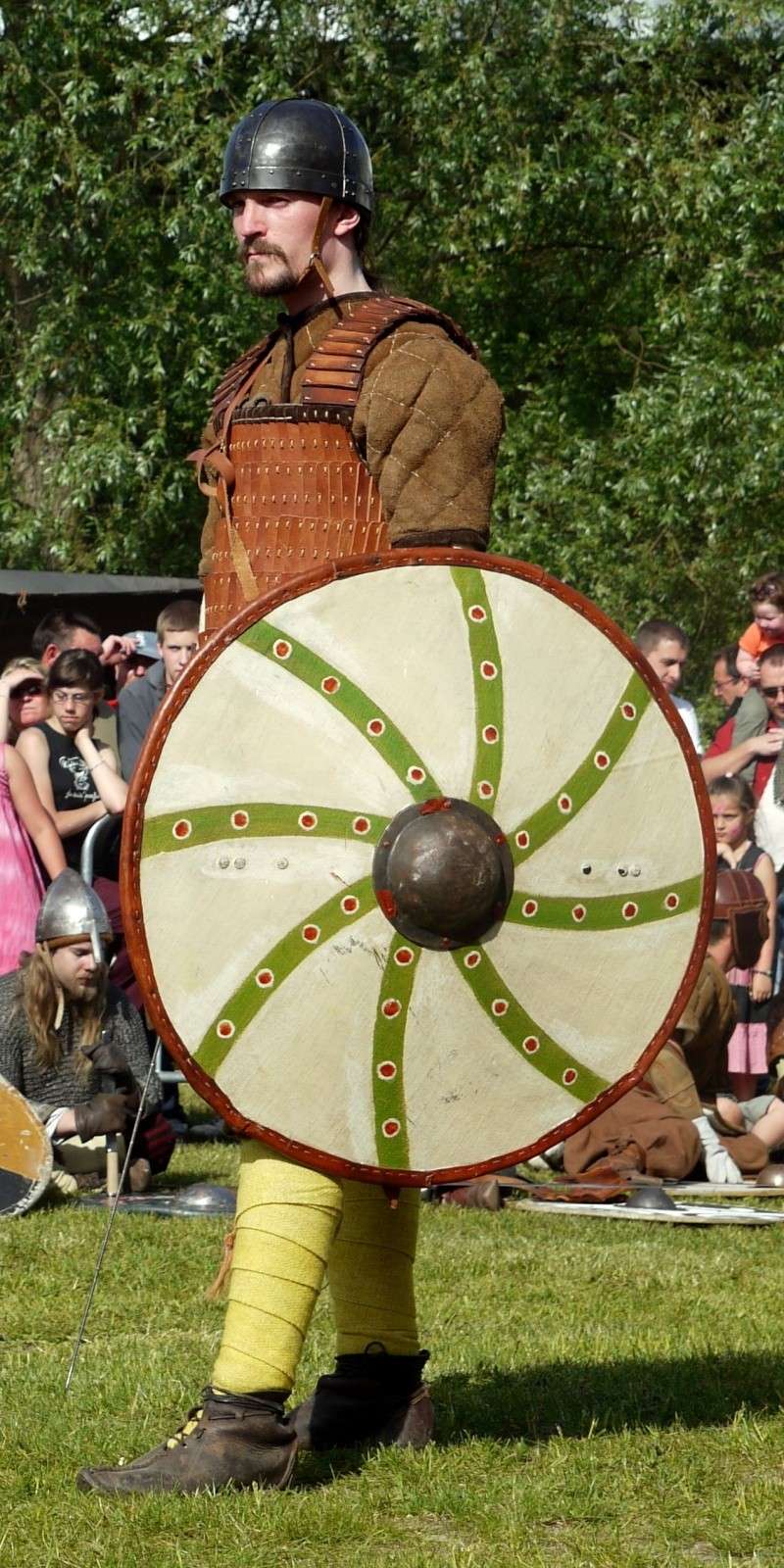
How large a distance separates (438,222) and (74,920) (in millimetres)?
11977

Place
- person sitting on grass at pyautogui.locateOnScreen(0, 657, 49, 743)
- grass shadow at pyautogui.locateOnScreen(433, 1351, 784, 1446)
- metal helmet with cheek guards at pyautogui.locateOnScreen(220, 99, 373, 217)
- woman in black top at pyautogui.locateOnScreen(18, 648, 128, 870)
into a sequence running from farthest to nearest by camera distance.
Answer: person sitting on grass at pyautogui.locateOnScreen(0, 657, 49, 743), woman in black top at pyautogui.locateOnScreen(18, 648, 128, 870), grass shadow at pyautogui.locateOnScreen(433, 1351, 784, 1446), metal helmet with cheek guards at pyautogui.locateOnScreen(220, 99, 373, 217)

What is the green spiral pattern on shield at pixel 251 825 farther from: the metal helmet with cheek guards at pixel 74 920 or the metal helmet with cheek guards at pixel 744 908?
the metal helmet with cheek guards at pixel 744 908

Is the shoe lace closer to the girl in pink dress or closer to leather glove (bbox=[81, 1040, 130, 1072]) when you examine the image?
leather glove (bbox=[81, 1040, 130, 1072])

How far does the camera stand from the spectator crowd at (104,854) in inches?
280

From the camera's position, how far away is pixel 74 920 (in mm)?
7117

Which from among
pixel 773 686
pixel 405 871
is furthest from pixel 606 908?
pixel 773 686

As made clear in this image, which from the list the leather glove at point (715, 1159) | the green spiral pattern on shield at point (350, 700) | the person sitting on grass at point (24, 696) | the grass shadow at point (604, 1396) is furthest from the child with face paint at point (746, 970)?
the green spiral pattern on shield at point (350, 700)

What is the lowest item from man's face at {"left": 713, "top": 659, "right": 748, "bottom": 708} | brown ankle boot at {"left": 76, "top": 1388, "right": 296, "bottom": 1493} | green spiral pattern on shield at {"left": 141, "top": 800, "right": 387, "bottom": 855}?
man's face at {"left": 713, "top": 659, "right": 748, "bottom": 708}

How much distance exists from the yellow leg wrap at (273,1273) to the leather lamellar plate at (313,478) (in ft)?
2.78

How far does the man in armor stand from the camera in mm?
3277

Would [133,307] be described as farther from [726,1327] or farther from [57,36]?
[726,1327]

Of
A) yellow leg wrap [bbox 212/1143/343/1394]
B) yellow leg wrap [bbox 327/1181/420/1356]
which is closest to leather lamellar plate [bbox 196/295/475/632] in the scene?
yellow leg wrap [bbox 212/1143/343/1394]

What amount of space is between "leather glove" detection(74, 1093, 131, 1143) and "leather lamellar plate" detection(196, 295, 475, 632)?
3.62m

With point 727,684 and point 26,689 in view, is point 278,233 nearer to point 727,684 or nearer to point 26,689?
point 26,689
